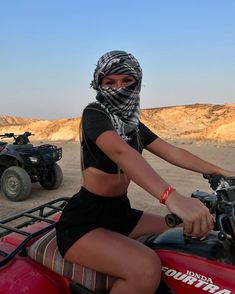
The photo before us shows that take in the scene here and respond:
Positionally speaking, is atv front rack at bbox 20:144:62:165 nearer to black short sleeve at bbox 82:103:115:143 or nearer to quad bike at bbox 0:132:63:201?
quad bike at bbox 0:132:63:201

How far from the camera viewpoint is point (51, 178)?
9523 mm

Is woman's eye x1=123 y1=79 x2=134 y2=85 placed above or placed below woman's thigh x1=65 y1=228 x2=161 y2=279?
above

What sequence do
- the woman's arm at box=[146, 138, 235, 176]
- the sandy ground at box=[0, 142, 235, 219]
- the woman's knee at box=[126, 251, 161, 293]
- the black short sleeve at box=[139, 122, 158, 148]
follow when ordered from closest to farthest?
1. the woman's knee at box=[126, 251, 161, 293]
2. the woman's arm at box=[146, 138, 235, 176]
3. the black short sleeve at box=[139, 122, 158, 148]
4. the sandy ground at box=[0, 142, 235, 219]

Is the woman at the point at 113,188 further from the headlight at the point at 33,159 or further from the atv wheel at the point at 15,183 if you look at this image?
the headlight at the point at 33,159

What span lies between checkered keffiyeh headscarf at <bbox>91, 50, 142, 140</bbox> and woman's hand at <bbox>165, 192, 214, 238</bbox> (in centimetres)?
69

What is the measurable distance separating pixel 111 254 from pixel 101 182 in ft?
1.31

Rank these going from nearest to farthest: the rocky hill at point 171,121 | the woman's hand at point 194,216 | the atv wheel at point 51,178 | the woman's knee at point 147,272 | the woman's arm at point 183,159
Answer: the woman's hand at point 194,216
the woman's knee at point 147,272
the woman's arm at point 183,159
the atv wheel at point 51,178
the rocky hill at point 171,121

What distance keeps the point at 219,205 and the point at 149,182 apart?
1.08 feet

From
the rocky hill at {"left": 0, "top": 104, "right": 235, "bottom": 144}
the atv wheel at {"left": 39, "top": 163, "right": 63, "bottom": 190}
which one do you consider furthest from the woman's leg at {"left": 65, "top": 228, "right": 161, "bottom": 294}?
the rocky hill at {"left": 0, "top": 104, "right": 235, "bottom": 144}

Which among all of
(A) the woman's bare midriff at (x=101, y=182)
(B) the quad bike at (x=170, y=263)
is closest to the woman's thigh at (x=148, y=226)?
(B) the quad bike at (x=170, y=263)

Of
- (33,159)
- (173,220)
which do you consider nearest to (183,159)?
(173,220)

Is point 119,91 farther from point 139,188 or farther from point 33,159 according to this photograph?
point 139,188

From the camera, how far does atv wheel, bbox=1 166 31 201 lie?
8.30m

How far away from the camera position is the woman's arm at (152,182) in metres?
1.84
